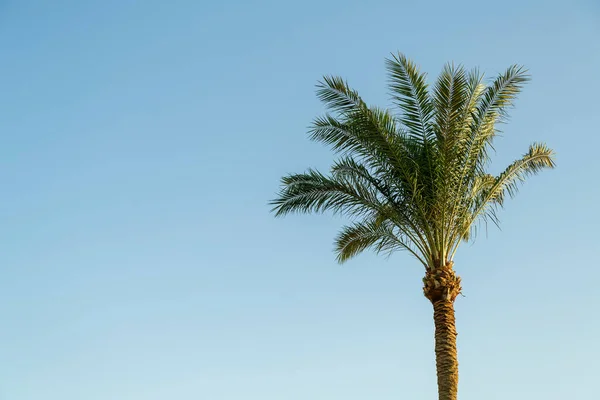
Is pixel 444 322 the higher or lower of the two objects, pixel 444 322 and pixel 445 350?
the higher

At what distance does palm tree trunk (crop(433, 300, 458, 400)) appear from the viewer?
637 inches

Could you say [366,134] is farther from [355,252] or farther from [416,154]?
[355,252]

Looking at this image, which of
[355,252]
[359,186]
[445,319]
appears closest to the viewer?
[445,319]

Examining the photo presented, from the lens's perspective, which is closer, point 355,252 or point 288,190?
point 288,190

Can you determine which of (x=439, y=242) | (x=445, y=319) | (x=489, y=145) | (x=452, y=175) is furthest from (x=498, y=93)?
(x=445, y=319)

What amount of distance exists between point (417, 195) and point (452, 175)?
0.94 metres

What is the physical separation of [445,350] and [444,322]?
623 mm

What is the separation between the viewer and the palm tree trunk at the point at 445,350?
637 inches

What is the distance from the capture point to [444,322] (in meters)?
16.7

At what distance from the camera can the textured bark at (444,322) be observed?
640 inches

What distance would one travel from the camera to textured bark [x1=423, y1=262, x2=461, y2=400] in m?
16.2

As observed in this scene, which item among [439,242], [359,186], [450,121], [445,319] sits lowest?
[445,319]

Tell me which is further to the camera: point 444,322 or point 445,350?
point 444,322

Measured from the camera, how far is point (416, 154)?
17531 mm
